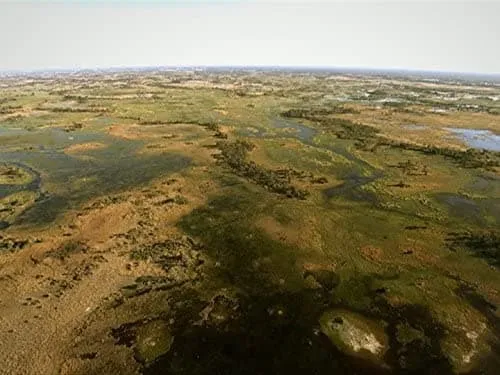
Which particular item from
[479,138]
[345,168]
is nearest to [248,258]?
[345,168]

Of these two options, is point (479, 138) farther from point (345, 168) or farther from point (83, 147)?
point (83, 147)

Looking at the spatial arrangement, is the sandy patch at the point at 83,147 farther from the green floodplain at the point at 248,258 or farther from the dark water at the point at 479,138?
the dark water at the point at 479,138

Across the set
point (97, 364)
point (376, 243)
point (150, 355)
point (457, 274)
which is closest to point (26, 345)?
point (97, 364)

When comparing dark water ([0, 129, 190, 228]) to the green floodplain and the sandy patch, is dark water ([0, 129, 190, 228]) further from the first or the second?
the sandy patch

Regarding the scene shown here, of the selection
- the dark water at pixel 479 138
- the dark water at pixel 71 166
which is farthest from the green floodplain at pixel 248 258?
the dark water at pixel 479 138

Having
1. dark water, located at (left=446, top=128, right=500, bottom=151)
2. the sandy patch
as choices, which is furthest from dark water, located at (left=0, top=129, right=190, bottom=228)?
dark water, located at (left=446, top=128, right=500, bottom=151)
